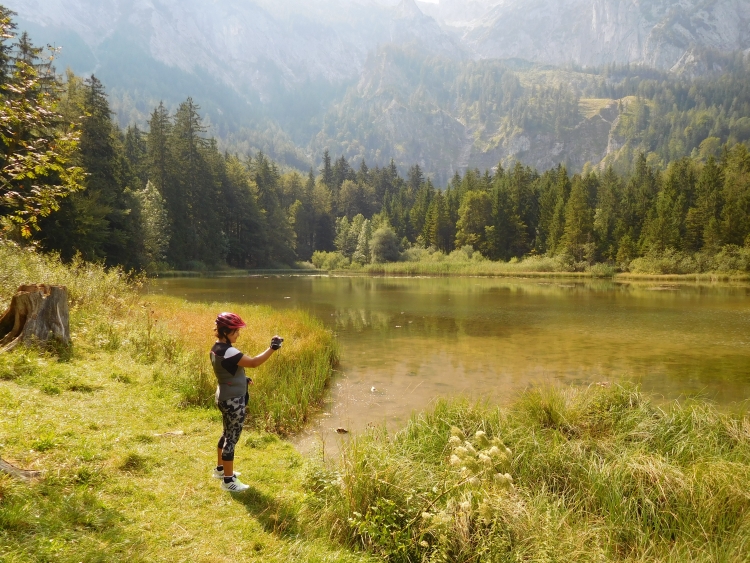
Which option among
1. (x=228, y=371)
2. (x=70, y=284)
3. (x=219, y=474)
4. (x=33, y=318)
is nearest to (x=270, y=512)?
(x=219, y=474)

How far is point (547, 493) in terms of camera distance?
5.82 metres

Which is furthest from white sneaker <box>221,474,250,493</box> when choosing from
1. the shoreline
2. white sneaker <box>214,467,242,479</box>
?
the shoreline

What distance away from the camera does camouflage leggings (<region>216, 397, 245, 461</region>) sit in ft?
19.0

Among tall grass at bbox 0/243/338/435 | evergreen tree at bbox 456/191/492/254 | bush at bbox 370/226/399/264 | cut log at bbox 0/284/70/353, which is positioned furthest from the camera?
evergreen tree at bbox 456/191/492/254

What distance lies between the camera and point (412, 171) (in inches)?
6102

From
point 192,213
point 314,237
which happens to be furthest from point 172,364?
point 314,237

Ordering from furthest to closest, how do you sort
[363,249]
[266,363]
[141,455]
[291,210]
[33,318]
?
1. [291,210]
2. [363,249]
3. [266,363]
4. [33,318]
5. [141,455]

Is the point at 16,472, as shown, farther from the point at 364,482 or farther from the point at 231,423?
the point at 364,482

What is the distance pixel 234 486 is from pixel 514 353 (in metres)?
12.9

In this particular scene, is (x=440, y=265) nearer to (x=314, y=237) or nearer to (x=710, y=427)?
(x=314, y=237)

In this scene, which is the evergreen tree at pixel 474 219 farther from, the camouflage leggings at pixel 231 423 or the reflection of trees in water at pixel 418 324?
the camouflage leggings at pixel 231 423

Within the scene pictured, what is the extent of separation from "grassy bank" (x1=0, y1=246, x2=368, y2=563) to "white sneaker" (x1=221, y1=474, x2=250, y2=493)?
9cm

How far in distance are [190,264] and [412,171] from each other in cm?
9698

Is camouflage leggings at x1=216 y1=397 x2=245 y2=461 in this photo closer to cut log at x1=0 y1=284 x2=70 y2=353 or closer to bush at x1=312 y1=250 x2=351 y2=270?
cut log at x1=0 y1=284 x2=70 y2=353
